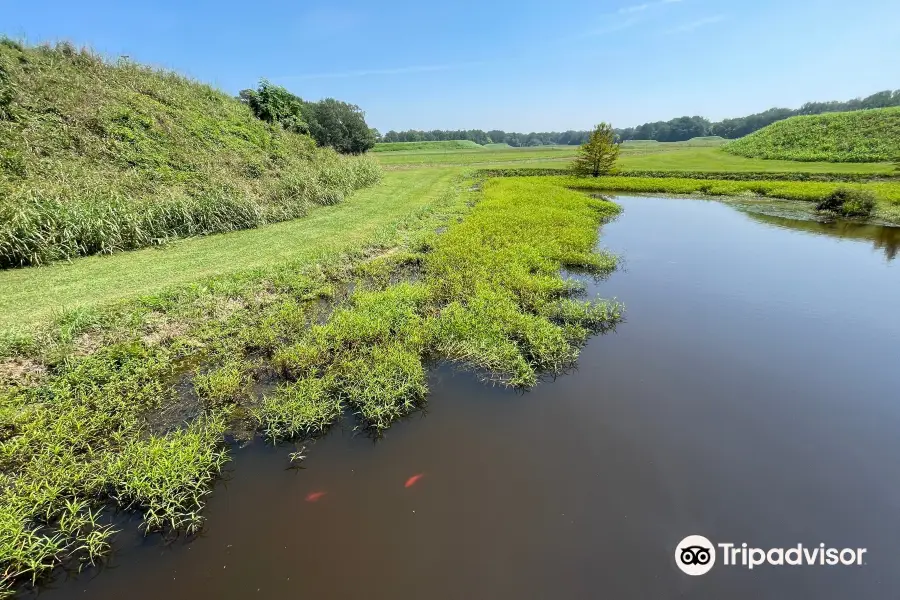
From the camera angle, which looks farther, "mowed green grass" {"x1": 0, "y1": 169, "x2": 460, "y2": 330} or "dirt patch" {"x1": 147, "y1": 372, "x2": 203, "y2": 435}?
"mowed green grass" {"x1": 0, "y1": 169, "x2": 460, "y2": 330}

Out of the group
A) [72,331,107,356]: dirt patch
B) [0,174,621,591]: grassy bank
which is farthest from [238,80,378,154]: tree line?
[72,331,107,356]: dirt patch

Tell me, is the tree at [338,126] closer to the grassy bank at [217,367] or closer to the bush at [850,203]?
the grassy bank at [217,367]

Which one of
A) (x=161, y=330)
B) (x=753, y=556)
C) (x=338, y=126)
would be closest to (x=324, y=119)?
(x=338, y=126)

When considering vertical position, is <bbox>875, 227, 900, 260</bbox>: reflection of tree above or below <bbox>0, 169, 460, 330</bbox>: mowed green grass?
below

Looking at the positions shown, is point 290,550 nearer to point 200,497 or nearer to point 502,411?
point 200,497

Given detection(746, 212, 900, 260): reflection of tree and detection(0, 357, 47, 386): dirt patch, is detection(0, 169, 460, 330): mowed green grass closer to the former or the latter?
detection(0, 357, 47, 386): dirt patch

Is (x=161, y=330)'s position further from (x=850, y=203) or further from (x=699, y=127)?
(x=699, y=127)

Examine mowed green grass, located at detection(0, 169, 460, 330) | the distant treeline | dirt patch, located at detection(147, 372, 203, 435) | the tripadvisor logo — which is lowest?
the tripadvisor logo
